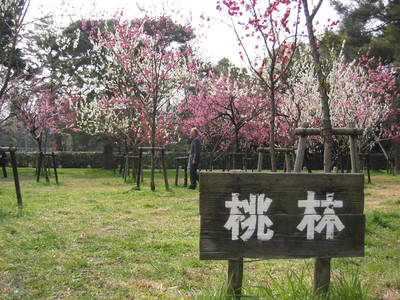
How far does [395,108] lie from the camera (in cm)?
2238

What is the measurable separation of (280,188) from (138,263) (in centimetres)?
210

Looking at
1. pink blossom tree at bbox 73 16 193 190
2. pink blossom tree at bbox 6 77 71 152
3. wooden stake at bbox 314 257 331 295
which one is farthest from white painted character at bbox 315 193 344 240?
pink blossom tree at bbox 6 77 71 152

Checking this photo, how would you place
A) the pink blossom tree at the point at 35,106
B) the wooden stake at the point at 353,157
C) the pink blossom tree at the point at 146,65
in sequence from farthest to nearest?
the pink blossom tree at the point at 35,106, the pink blossom tree at the point at 146,65, the wooden stake at the point at 353,157

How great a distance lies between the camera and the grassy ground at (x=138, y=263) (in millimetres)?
3260

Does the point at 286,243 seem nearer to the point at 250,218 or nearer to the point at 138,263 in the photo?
the point at 250,218

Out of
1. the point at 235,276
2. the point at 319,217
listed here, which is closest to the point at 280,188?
the point at 319,217

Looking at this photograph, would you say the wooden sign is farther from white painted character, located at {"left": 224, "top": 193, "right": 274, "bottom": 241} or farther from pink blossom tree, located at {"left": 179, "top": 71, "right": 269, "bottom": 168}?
pink blossom tree, located at {"left": 179, "top": 71, "right": 269, "bottom": 168}

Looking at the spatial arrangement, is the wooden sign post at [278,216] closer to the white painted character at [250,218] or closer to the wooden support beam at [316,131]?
the white painted character at [250,218]

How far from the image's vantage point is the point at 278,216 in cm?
262

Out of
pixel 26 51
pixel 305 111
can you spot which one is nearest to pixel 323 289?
pixel 305 111

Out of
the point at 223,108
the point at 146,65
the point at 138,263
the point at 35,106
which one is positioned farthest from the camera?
the point at 35,106

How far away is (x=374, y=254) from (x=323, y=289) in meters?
2.06

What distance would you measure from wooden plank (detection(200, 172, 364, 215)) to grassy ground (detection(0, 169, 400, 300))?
577 millimetres

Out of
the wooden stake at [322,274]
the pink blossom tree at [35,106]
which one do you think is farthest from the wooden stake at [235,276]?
the pink blossom tree at [35,106]
